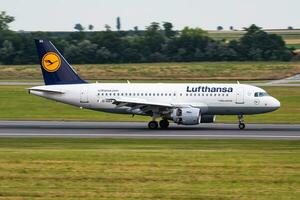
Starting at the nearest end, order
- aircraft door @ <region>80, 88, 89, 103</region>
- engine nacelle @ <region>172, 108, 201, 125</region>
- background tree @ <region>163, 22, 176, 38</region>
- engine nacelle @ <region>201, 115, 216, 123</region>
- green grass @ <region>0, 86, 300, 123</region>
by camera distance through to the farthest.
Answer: engine nacelle @ <region>172, 108, 201, 125</region> → engine nacelle @ <region>201, 115, 216, 123</region> → aircraft door @ <region>80, 88, 89, 103</region> → green grass @ <region>0, 86, 300, 123</region> → background tree @ <region>163, 22, 176, 38</region>

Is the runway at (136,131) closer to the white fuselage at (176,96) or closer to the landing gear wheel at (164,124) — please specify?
the landing gear wheel at (164,124)

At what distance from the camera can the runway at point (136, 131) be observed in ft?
138

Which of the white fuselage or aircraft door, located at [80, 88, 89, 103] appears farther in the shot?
aircraft door, located at [80, 88, 89, 103]

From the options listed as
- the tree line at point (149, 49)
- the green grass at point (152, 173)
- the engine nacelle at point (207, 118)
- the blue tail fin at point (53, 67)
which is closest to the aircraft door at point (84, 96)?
the blue tail fin at point (53, 67)

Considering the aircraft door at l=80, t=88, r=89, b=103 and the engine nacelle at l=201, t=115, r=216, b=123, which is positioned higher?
the aircraft door at l=80, t=88, r=89, b=103

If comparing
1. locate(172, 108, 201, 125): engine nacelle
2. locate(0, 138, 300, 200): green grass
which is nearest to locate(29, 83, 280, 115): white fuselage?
locate(172, 108, 201, 125): engine nacelle

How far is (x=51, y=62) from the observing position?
164 feet

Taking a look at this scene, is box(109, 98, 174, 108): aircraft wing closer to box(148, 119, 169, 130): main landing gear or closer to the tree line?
box(148, 119, 169, 130): main landing gear

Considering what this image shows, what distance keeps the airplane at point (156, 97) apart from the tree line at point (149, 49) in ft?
220

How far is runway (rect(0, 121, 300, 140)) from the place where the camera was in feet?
138

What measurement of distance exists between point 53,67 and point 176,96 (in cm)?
767

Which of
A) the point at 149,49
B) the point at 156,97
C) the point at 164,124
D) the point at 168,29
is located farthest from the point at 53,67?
the point at 168,29

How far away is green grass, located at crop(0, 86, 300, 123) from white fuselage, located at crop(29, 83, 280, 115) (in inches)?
210

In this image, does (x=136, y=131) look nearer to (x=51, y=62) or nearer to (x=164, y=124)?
(x=164, y=124)
